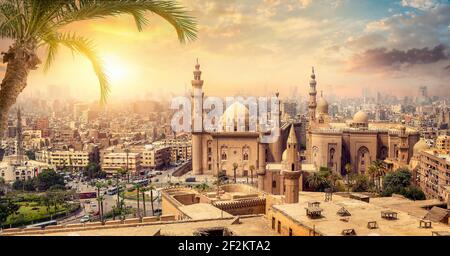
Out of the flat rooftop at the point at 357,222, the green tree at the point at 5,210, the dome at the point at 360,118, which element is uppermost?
the dome at the point at 360,118

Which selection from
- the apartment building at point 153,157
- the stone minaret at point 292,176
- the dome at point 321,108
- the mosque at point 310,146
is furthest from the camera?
the apartment building at point 153,157

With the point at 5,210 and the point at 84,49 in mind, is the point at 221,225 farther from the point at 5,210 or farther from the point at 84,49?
the point at 5,210

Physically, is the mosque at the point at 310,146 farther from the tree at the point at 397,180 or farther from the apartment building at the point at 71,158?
the apartment building at the point at 71,158

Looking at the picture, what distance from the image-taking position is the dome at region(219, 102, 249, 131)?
72.0ft

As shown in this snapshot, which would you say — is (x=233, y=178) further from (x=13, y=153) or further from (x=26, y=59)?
(x=26, y=59)

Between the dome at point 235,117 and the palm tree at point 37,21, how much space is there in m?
18.6

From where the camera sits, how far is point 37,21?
2930mm

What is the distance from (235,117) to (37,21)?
1923 cm

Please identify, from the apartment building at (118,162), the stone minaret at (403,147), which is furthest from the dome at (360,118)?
the apartment building at (118,162)

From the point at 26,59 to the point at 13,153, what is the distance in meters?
24.9

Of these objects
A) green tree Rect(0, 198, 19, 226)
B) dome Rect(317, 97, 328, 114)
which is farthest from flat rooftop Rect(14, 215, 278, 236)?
dome Rect(317, 97, 328, 114)

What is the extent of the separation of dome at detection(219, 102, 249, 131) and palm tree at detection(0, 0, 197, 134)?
1859cm

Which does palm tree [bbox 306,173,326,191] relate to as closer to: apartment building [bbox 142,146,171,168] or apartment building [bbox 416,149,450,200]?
apartment building [bbox 416,149,450,200]

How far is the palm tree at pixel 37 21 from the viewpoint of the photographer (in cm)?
292
